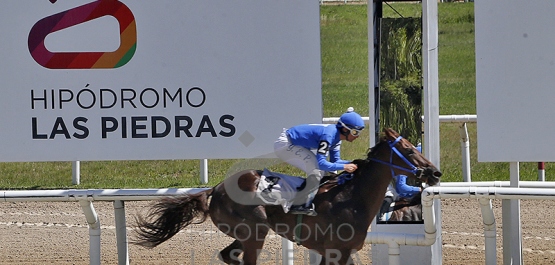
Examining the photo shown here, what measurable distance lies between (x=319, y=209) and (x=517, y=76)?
1.69 metres

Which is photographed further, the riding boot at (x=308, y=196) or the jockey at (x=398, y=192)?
the jockey at (x=398, y=192)

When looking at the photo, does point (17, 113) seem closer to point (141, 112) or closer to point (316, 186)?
point (141, 112)

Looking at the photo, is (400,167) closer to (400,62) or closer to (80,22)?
(400,62)

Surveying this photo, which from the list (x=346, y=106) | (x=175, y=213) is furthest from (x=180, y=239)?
(x=346, y=106)

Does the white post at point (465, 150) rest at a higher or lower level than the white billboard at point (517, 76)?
lower

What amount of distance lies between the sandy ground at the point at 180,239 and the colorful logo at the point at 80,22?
1322 millimetres

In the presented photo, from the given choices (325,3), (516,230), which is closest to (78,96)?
(516,230)

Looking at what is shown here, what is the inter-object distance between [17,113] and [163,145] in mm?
1158

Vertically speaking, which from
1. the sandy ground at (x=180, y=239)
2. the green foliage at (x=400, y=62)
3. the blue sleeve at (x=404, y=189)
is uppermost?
the green foliage at (x=400, y=62)

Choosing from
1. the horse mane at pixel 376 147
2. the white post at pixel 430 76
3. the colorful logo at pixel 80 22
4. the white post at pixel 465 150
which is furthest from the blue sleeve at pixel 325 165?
the white post at pixel 465 150

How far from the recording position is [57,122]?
679 cm

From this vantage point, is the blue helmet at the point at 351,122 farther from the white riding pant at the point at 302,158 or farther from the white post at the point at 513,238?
the white post at the point at 513,238

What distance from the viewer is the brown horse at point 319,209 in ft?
20.0

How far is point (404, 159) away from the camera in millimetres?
6105
